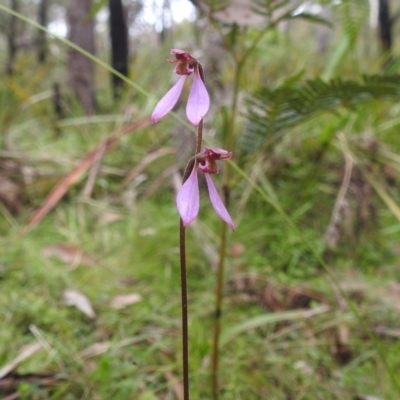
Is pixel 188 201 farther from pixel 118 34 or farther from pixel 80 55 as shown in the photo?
pixel 118 34

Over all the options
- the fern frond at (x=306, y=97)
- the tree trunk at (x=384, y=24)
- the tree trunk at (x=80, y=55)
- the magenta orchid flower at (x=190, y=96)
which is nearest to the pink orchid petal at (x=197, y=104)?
the magenta orchid flower at (x=190, y=96)

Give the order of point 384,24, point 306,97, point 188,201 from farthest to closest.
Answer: point 384,24 → point 306,97 → point 188,201

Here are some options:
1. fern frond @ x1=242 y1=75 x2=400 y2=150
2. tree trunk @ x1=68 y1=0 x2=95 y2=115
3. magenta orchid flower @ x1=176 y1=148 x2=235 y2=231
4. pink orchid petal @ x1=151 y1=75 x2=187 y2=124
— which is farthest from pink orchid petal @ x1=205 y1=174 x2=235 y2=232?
tree trunk @ x1=68 y1=0 x2=95 y2=115

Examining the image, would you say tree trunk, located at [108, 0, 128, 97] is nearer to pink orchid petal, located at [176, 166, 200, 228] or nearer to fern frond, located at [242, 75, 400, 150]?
fern frond, located at [242, 75, 400, 150]

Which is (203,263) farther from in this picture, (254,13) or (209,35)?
(254,13)

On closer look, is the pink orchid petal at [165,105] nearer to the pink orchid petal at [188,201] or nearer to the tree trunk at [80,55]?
the pink orchid petal at [188,201]

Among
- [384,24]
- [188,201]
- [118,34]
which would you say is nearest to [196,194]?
[188,201]

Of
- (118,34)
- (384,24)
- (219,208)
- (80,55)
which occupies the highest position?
(384,24)
